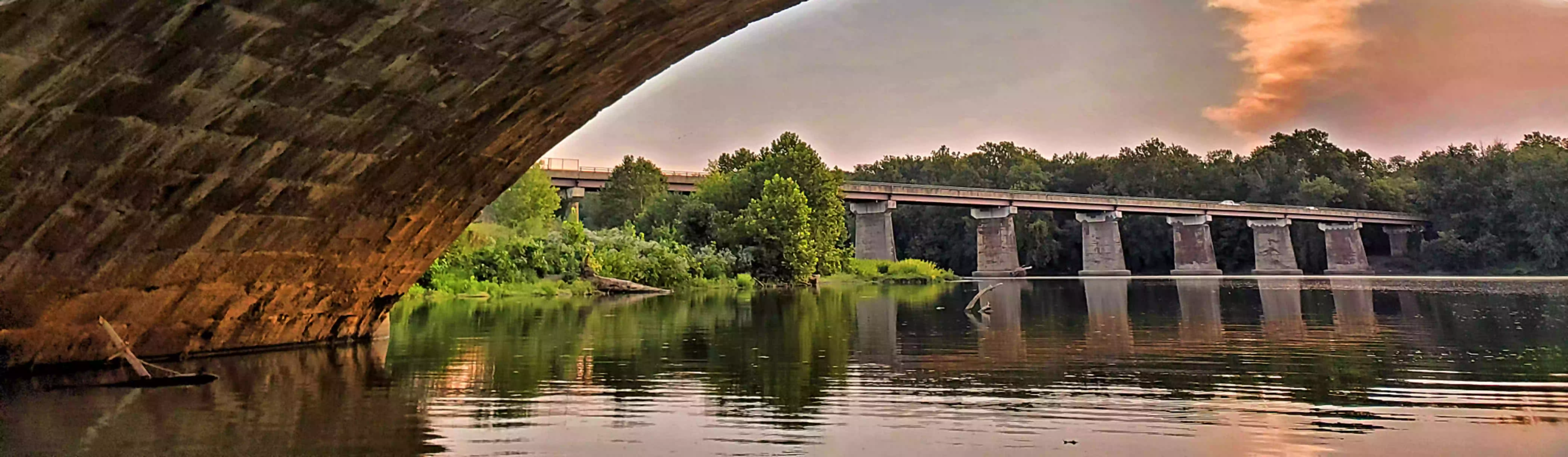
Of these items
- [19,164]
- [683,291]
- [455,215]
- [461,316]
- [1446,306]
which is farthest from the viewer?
[683,291]

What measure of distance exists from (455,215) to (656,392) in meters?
5.28

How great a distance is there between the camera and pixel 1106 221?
80.7 metres

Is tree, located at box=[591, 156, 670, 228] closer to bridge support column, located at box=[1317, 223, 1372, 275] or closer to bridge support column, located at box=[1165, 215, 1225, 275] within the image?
bridge support column, located at box=[1165, 215, 1225, 275]

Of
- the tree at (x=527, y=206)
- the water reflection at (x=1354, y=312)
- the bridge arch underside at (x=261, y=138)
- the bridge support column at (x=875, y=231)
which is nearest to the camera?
the bridge arch underside at (x=261, y=138)

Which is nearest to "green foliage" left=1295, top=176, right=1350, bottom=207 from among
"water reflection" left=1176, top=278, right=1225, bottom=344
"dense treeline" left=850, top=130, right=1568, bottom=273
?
"dense treeline" left=850, top=130, right=1568, bottom=273

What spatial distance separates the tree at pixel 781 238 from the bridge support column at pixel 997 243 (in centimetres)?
2545

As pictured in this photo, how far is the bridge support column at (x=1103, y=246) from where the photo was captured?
7981 centimetres

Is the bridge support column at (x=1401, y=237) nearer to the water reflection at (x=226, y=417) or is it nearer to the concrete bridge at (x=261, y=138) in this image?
the concrete bridge at (x=261, y=138)

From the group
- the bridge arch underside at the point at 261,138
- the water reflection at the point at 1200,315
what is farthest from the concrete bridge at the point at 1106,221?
the bridge arch underside at the point at 261,138

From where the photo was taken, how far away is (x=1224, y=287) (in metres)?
44.7

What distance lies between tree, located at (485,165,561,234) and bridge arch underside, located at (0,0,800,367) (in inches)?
1255

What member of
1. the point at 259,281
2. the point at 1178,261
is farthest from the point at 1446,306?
the point at 1178,261

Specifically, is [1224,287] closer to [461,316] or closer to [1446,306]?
[1446,306]

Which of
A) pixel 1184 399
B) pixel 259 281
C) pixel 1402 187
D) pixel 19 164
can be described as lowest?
pixel 1184 399
